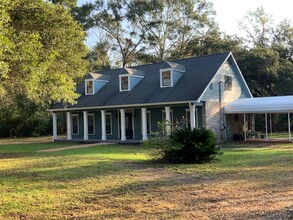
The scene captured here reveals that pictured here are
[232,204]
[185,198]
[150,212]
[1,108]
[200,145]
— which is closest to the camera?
[150,212]

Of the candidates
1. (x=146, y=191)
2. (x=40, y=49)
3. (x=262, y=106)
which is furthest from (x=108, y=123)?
(x=146, y=191)

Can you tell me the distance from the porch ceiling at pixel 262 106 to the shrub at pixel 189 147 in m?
11.5

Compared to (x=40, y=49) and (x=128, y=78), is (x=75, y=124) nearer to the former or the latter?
(x=128, y=78)

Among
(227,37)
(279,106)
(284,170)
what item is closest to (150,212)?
(284,170)

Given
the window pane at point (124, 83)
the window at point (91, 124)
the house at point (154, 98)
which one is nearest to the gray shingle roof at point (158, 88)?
the house at point (154, 98)

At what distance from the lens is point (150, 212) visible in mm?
6289

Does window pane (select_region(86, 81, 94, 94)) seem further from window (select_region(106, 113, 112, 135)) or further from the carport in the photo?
the carport

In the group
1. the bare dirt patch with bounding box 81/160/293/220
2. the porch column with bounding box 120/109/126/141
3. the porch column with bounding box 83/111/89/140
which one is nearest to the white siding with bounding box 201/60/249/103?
the porch column with bounding box 120/109/126/141

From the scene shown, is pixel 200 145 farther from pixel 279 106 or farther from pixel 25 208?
pixel 279 106

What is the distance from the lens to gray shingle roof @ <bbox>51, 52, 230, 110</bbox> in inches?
904

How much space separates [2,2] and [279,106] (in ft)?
60.8

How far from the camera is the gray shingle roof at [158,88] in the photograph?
22969 millimetres

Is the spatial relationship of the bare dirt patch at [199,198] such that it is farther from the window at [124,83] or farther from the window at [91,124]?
the window at [91,124]

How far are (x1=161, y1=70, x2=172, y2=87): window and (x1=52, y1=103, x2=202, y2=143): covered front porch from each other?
163 cm
